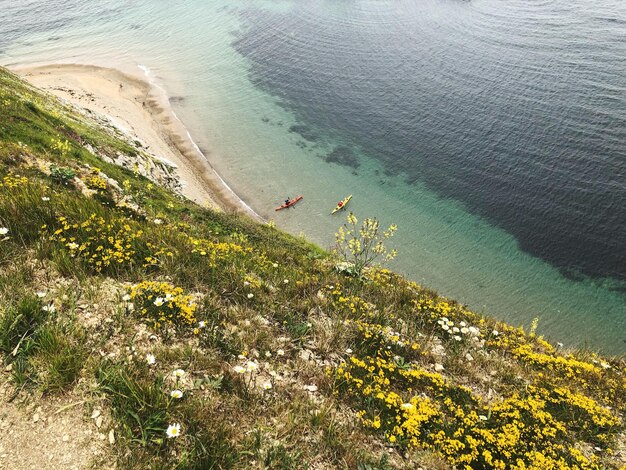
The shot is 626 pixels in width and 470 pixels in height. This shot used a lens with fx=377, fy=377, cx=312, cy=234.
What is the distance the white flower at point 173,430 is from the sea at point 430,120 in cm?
2911

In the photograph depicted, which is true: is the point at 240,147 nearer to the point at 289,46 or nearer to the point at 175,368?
the point at 289,46

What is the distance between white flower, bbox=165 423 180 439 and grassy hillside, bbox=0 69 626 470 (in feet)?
0.25

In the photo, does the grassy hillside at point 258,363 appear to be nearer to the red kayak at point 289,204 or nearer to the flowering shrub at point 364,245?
the flowering shrub at point 364,245

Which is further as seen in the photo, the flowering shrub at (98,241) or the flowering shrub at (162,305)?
the flowering shrub at (98,241)

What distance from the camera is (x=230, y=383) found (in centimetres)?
838

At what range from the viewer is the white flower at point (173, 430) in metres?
6.49

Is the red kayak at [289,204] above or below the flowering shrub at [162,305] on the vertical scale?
below

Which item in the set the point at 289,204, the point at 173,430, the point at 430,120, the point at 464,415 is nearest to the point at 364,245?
the point at 289,204

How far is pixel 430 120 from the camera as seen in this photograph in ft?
169

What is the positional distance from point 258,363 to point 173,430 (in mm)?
3024

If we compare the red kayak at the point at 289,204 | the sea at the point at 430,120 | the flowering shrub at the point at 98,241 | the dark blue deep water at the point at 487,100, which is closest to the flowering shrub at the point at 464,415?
the flowering shrub at the point at 98,241

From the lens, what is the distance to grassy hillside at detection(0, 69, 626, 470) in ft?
23.8

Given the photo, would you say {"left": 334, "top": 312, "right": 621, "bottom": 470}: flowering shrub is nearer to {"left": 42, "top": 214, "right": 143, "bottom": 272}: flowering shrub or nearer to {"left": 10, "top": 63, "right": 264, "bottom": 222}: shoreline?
{"left": 42, "top": 214, "right": 143, "bottom": 272}: flowering shrub

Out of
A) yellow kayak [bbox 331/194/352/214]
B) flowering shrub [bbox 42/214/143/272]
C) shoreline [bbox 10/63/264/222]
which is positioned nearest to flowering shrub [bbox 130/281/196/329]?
flowering shrub [bbox 42/214/143/272]
